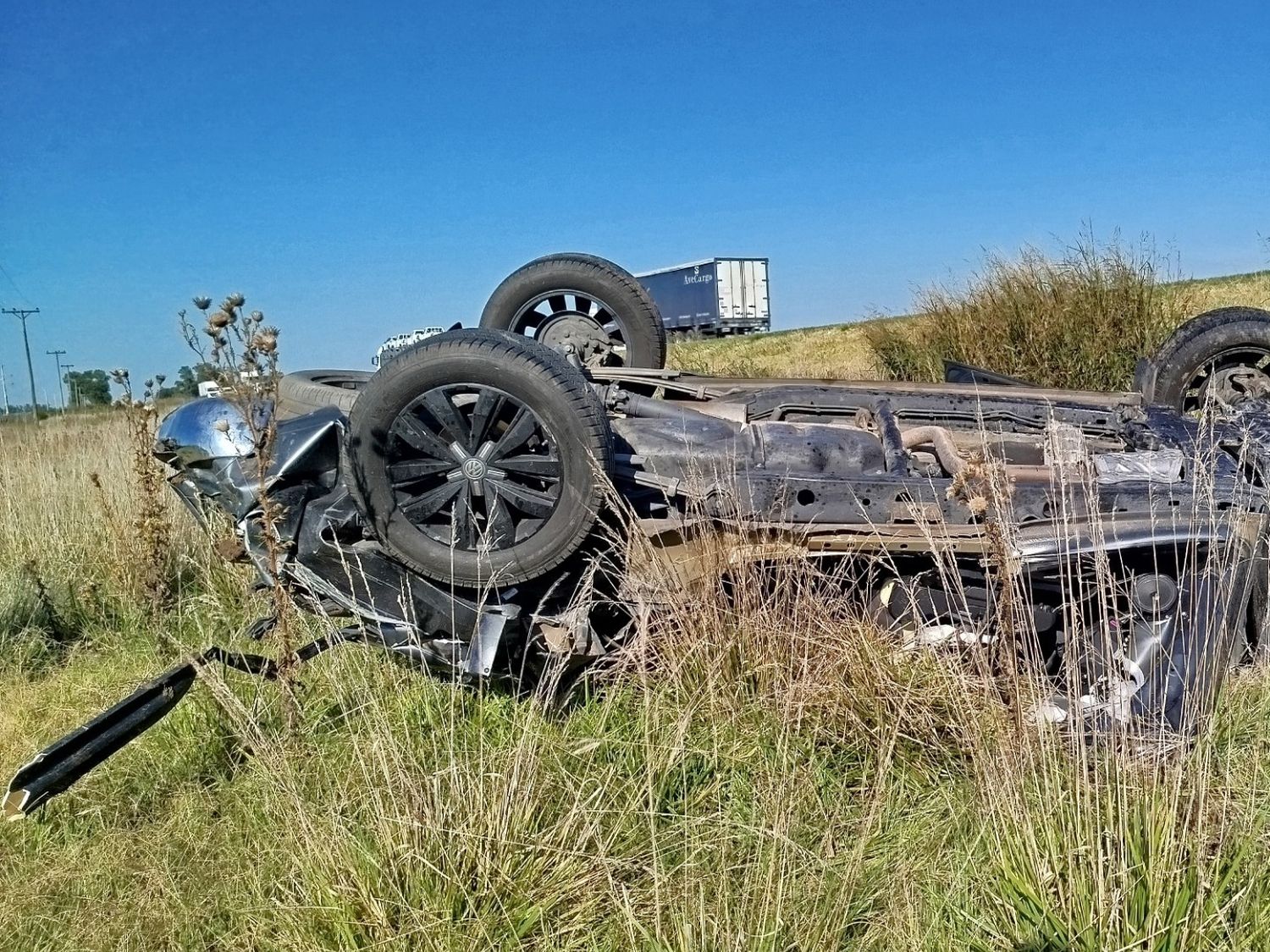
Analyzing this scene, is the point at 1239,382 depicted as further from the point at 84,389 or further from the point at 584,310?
the point at 84,389

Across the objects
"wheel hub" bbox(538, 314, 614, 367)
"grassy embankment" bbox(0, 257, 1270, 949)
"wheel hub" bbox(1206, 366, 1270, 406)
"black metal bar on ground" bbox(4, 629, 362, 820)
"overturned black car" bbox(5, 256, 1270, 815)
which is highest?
"wheel hub" bbox(538, 314, 614, 367)

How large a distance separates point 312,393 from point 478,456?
1.42 m

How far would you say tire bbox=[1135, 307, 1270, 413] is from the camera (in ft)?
15.2

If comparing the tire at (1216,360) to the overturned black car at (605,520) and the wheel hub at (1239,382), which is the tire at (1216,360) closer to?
the wheel hub at (1239,382)

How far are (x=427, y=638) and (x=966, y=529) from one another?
200 cm

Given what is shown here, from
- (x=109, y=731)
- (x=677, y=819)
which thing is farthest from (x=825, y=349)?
(x=109, y=731)

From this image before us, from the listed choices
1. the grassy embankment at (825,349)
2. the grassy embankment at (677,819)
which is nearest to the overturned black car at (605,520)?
the grassy embankment at (677,819)

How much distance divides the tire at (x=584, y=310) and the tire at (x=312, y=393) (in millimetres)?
1052

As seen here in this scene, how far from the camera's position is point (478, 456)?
10.3 ft

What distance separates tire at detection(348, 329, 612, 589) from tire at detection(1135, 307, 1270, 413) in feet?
11.0

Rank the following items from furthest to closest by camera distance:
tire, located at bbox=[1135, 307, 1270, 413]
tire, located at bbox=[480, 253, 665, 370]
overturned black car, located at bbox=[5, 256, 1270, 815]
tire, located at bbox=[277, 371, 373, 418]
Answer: tire, located at bbox=[480, 253, 665, 370], tire, located at bbox=[1135, 307, 1270, 413], tire, located at bbox=[277, 371, 373, 418], overturned black car, located at bbox=[5, 256, 1270, 815]

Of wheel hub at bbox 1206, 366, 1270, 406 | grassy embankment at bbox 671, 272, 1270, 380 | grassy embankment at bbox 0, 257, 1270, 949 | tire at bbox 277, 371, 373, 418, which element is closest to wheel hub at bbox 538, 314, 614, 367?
tire at bbox 277, 371, 373, 418

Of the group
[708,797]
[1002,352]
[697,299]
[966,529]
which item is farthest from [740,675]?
[697,299]

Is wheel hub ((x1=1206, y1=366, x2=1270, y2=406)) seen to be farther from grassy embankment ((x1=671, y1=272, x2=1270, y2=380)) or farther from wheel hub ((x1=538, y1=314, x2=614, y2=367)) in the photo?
grassy embankment ((x1=671, y1=272, x2=1270, y2=380))
